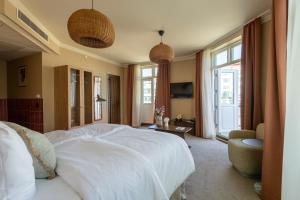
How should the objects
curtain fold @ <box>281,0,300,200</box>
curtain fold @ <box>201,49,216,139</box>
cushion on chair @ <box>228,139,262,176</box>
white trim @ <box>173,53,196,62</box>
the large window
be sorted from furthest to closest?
white trim @ <box>173,53,196,62</box> → the large window → curtain fold @ <box>201,49,216,139</box> → cushion on chair @ <box>228,139,262,176</box> → curtain fold @ <box>281,0,300,200</box>

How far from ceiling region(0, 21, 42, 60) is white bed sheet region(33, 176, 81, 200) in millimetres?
2631

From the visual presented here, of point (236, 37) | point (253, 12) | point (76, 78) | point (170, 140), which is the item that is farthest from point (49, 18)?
point (236, 37)

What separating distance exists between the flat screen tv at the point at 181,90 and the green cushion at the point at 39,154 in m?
4.85

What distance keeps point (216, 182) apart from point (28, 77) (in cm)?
453

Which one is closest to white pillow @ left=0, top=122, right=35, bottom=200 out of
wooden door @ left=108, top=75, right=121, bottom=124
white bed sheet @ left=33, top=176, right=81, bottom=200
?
white bed sheet @ left=33, top=176, right=81, bottom=200

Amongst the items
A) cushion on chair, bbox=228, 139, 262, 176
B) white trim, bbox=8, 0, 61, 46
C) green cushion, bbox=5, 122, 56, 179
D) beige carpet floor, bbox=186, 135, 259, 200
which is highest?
white trim, bbox=8, 0, 61, 46

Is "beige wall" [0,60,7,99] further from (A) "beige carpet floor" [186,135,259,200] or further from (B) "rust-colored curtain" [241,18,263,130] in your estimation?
(B) "rust-colored curtain" [241,18,263,130]

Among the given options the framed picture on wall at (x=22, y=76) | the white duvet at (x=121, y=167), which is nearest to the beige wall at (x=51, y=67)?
the framed picture on wall at (x=22, y=76)

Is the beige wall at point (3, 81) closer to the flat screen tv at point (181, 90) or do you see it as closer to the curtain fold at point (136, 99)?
the curtain fold at point (136, 99)

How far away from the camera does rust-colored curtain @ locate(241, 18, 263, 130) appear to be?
9.98 feet

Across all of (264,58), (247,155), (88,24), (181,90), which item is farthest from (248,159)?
(181,90)

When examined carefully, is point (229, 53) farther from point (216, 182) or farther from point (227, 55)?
point (216, 182)

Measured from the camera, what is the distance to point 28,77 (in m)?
4.06

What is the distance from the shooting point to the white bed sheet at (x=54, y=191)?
838 millimetres
